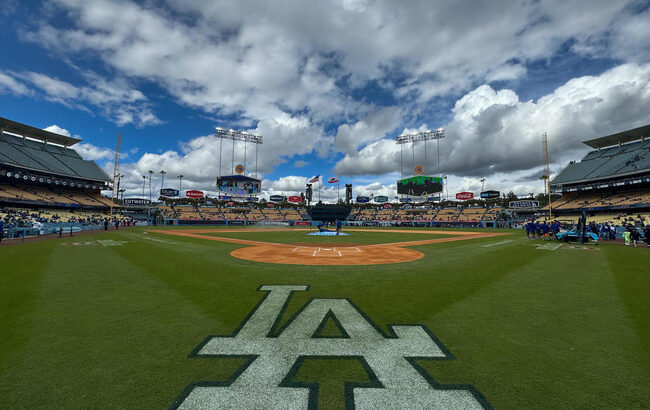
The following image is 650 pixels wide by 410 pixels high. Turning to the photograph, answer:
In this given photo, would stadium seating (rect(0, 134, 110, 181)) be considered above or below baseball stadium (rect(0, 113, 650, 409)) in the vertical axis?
above

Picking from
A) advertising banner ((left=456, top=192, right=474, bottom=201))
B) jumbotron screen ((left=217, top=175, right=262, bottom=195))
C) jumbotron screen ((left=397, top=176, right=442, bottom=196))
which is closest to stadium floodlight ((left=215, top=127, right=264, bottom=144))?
jumbotron screen ((left=217, top=175, right=262, bottom=195))

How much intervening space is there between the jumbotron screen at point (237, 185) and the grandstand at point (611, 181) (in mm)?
85204

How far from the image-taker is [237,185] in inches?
3501

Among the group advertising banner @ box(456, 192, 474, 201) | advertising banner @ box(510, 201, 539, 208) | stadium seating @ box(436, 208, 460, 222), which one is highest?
advertising banner @ box(456, 192, 474, 201)

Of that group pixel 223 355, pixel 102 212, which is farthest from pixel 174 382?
pixel 102 212

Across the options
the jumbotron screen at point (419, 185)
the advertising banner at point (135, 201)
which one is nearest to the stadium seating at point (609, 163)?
the jumbotron screen at point (419, 185)

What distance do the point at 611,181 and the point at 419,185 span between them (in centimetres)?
4299

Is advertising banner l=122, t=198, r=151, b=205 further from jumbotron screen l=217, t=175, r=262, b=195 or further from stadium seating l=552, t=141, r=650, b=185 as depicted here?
stadium seating l=552, t=141, r=650, b=185

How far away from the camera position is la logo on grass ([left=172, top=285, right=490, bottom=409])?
3248 mm

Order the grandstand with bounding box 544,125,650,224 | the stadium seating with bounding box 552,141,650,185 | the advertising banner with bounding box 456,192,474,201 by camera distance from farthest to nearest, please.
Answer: the advertising banner with bounding box 456,192,474,201, the stadium seating with bounding box 552,141,650,185, the grandstand with bounding box 544,125,650,224

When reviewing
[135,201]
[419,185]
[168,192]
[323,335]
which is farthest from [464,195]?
[135,201]

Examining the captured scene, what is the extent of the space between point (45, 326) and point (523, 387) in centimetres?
891

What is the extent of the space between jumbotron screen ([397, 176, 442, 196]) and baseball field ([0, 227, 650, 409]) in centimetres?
7766

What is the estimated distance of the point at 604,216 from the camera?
4650 centimetres
